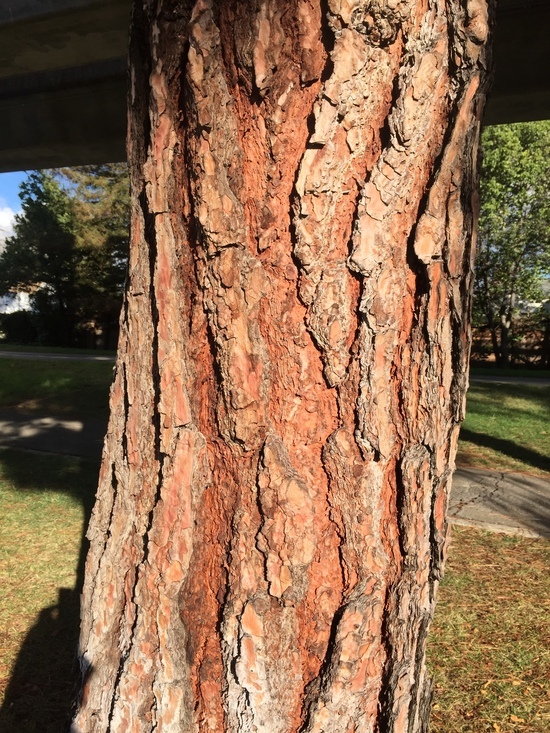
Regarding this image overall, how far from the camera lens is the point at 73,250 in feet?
105

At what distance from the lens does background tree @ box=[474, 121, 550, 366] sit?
75.4 feet

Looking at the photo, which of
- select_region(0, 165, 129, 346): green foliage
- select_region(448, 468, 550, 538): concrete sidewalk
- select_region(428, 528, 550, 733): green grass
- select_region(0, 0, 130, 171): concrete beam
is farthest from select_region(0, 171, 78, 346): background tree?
select_region(428, 528, 550, 733): green grass

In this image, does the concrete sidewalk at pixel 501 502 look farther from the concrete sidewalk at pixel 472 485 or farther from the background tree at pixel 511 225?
the background tree at pixel 511 225

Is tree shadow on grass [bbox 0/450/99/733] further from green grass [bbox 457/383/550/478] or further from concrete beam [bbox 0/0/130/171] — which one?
green grass [bbox 457/383/550/478]

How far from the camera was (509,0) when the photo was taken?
5.84 meters

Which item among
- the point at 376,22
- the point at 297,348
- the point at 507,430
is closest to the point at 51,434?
the point at 507,430

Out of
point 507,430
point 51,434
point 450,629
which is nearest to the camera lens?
point 450,629

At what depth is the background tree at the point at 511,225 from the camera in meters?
23.0

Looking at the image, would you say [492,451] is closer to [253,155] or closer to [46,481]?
[46,481]

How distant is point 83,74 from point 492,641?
8.00 m

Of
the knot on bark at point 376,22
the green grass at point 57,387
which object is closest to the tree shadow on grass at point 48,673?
the knot on bark at point 376,22

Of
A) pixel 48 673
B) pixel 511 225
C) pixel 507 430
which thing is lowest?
pixel 48 673

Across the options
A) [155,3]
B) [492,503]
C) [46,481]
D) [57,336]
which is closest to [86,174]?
[57,336]

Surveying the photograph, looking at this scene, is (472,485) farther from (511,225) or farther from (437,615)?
(511,225)
